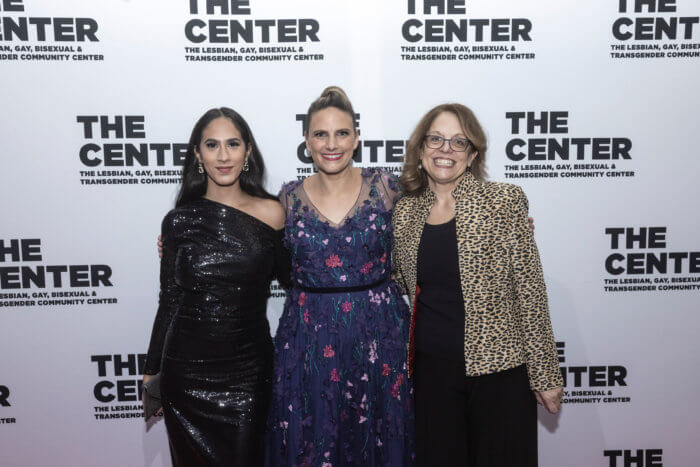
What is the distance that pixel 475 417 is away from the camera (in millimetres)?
1673

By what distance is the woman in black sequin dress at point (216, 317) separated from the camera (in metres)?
1.86

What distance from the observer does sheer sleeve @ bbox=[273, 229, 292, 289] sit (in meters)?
1.98

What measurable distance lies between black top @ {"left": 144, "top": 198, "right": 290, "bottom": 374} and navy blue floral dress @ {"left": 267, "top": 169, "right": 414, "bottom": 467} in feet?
0.55

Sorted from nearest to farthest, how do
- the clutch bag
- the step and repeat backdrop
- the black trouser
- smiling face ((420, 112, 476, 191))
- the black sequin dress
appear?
the black trouser → smiling face ((420, 112, 476, 191)) → the black sequin dress → the clutch bag → the step and repeat backdrop

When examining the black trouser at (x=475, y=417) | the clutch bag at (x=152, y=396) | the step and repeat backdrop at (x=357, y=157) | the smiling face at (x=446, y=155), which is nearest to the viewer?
the black trouser at (x=475, y=417)

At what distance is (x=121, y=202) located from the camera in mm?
2424

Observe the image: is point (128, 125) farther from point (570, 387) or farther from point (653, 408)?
point (653, 408)

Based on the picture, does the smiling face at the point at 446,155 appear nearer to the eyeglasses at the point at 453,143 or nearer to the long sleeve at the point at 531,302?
the eyeglasses at the point at 453,143

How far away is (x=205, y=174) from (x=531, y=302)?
1.34 meters

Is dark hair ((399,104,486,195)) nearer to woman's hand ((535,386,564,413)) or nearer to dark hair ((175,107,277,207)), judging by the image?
dark hair ((175,107,277,207))

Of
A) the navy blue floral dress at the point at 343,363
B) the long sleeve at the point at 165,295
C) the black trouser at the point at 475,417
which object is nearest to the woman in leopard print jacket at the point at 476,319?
the black trouser at the point at 475,417

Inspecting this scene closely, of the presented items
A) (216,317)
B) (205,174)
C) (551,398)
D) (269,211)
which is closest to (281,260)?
(269,211)

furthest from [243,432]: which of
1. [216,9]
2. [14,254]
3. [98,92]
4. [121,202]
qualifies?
[216,9]

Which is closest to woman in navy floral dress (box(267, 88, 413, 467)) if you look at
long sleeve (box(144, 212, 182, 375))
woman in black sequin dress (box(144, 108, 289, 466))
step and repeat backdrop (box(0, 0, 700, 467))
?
woman in black sequin dress (box(144, 108, 289, 466))
